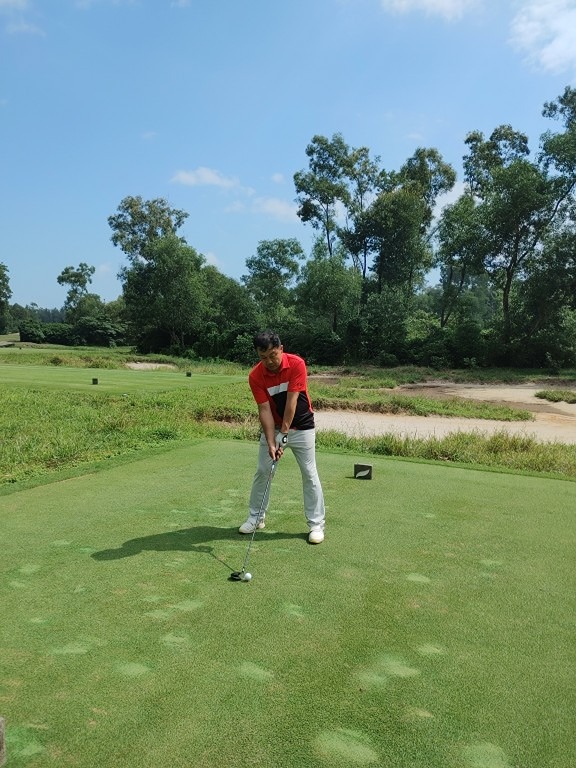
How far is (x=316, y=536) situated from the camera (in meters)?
5.15

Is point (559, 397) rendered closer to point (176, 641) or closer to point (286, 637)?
point (286, 637)

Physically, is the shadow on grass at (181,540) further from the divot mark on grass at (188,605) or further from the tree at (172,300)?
the tree at (172,300)

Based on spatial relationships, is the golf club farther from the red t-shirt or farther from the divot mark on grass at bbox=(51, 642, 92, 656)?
the divot mark on grass at bbox=(51, 642, 92, 656)

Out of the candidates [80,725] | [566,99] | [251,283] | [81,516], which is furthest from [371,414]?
[251,283]

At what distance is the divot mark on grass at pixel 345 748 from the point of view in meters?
2.40

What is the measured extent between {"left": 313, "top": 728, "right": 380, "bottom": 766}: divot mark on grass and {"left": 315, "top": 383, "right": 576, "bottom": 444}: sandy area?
10.7 m

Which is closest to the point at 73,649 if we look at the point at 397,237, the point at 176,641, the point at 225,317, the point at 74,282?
the point at 176,641

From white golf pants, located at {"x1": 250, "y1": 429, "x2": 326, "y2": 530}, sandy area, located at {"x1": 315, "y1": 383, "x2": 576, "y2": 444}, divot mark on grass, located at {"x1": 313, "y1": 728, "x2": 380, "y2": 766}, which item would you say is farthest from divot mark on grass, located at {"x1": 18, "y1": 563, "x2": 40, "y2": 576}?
sandy area, located at {"x1": 315, "y1": 383, "x2": 576, "y2": 444}

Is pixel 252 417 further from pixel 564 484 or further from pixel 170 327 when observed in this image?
pixel 170 327

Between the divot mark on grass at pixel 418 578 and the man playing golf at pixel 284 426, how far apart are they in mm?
951

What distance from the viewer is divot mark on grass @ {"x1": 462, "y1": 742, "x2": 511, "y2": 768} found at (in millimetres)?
2393

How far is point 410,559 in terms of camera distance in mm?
4801

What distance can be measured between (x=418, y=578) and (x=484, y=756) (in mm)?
1966

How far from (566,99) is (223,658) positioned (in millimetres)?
45358
